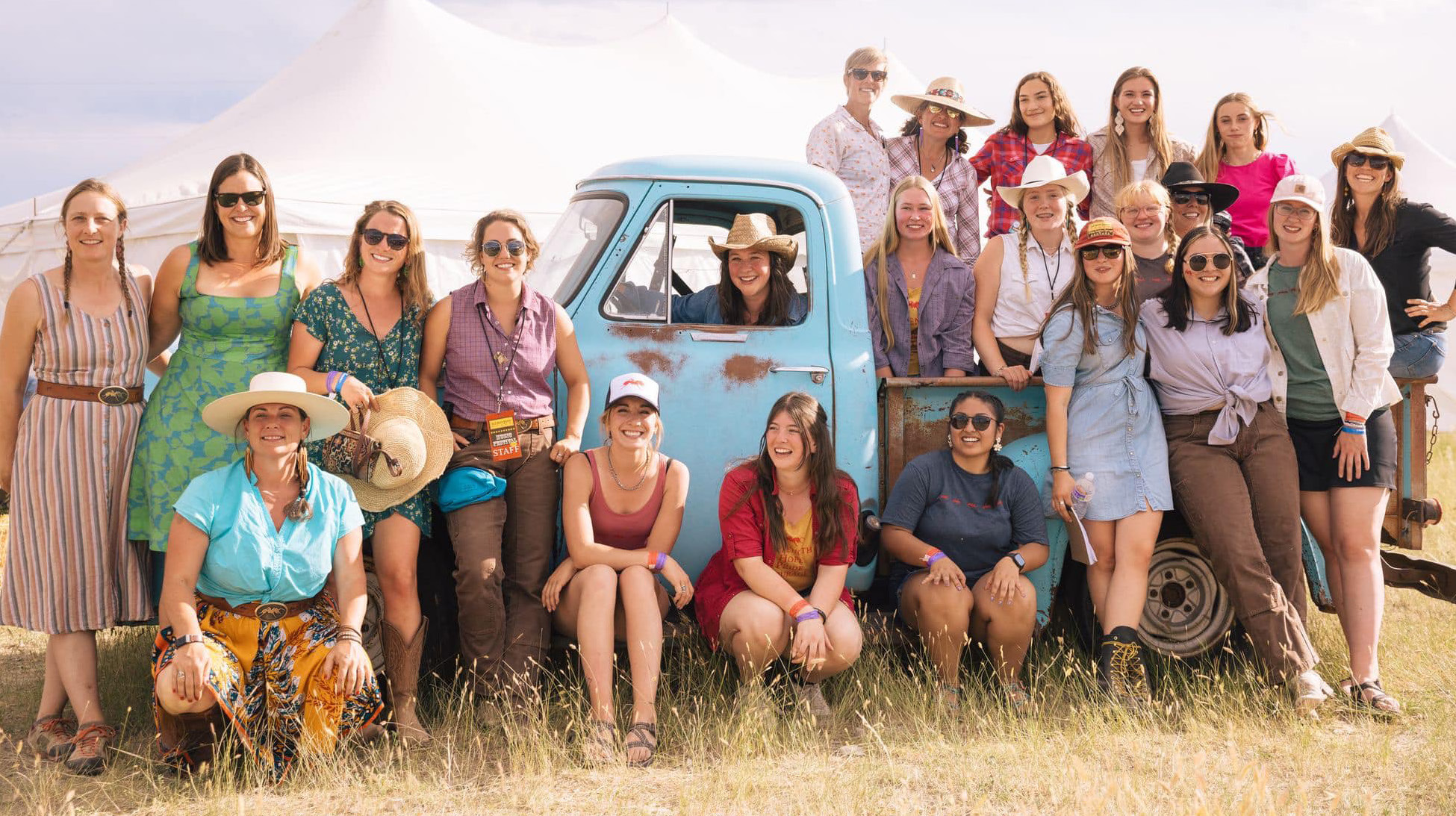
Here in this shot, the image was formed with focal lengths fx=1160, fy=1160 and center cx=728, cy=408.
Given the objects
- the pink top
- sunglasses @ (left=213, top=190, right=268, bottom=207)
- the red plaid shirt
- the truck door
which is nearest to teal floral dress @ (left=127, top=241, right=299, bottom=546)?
sunglasses @ (left=213, top=190, right=268, bottom=207)

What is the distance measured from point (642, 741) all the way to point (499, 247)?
178cm

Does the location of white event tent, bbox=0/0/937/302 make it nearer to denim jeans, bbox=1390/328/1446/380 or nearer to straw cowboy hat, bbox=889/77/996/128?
straw cowboy hat, bbox=889/77/996/128

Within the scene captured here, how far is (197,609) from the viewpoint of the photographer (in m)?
3.73

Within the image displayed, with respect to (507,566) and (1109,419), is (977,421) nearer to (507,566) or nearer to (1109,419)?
(1109,419)

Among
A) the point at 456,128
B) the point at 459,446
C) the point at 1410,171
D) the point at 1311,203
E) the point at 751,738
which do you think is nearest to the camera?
the point at 751,738

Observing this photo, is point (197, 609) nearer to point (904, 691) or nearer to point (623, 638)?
point (623, 638)

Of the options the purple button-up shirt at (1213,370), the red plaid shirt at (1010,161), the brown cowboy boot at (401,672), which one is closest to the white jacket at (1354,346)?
the purple button-up shirt at (1213,370)

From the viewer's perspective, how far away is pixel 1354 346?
4.43 metres

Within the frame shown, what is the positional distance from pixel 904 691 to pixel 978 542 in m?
0.62

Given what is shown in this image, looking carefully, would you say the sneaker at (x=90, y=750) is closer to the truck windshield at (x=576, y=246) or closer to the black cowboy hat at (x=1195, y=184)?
the truck windshield at (x=576, y=246)

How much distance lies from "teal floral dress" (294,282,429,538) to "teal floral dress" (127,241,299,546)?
157mm

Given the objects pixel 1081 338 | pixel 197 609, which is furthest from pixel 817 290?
pixel 197 609

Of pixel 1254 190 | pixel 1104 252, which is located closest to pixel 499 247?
pixel 1104 252

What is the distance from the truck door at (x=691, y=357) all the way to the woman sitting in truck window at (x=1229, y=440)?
136cm
